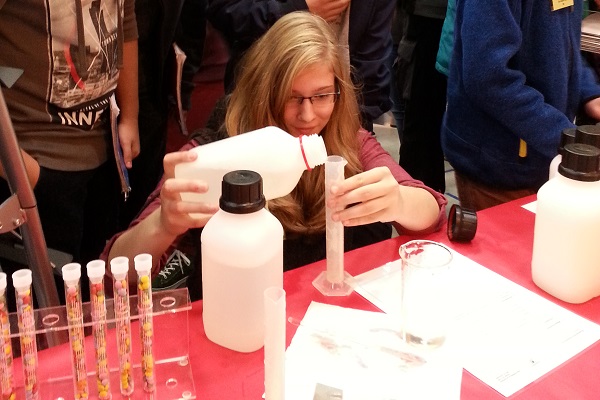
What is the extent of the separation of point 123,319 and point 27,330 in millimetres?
111

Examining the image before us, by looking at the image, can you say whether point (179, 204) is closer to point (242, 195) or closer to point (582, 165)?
point (242, 195)

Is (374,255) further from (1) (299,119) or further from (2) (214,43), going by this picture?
(2) (214,43)

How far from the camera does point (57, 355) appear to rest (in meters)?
0.86

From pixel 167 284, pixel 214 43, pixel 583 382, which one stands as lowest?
pixel 167 284

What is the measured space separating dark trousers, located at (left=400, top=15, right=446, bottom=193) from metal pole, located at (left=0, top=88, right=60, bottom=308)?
73.4 inches

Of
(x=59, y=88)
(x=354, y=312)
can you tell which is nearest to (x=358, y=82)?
(x=59, y=88)

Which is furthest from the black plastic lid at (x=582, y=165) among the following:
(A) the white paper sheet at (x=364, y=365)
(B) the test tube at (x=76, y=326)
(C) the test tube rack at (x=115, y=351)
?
(B) the test tube at (x=76, y=326)

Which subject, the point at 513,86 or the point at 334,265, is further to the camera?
the point at 513,86

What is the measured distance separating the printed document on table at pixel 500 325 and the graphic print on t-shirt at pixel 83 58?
30.5 inches

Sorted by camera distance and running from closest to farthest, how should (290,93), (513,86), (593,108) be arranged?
(290,93)
(513,86)
(593,108)

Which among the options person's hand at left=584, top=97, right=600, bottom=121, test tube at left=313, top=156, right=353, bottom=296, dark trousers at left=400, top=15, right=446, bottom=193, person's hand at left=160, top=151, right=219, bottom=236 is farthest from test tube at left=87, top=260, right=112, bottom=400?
dark trousers at left=400, top=15, right=446, bottom=193

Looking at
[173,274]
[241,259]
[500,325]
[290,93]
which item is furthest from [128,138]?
[500,325]

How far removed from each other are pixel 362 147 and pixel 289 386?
2.47ft

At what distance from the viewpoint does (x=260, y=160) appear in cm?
101
